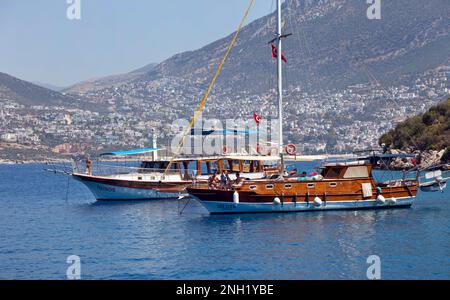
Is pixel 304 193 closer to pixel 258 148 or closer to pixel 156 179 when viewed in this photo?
pixel 258 148

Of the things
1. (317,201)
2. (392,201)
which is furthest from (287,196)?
(392,201)

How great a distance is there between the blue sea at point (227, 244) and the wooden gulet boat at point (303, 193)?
69 cm

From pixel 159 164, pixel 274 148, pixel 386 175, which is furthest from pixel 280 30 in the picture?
pixel 386 175

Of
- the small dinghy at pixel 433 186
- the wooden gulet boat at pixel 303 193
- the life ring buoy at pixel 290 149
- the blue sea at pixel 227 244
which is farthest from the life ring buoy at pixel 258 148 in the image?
the small dinghy at pixel 433 186

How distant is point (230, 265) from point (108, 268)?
4.94 metres

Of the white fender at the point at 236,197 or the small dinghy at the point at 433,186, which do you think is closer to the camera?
the white fender at the point at 236,197

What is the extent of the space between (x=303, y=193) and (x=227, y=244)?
1067 cm

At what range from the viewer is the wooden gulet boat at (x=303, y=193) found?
43938mm

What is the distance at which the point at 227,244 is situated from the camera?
3484cm

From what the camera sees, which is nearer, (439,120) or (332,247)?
(332,247)

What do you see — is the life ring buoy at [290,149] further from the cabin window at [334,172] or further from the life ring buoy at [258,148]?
the life ring buoy at [258,148]

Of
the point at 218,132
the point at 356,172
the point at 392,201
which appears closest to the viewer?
the point at 356,172
